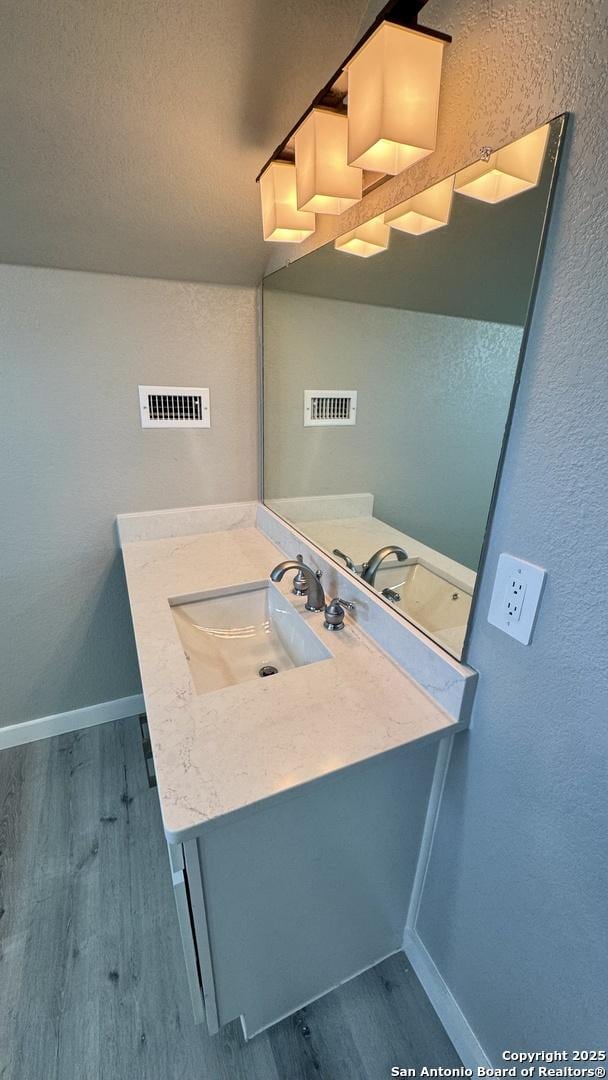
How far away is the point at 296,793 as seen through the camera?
719mm

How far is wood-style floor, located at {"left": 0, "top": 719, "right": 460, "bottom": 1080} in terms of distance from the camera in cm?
99

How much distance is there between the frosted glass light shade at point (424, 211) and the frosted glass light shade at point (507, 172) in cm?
3

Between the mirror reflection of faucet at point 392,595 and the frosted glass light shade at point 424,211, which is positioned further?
the mirror reflection of faucet at point 392,595

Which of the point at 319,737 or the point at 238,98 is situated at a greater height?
the point at 238,98

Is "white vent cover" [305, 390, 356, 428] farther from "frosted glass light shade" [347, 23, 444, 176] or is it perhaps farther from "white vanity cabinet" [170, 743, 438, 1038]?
"white vanity cabinet" [170, 743, 438, 1038]

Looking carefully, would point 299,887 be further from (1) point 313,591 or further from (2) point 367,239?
(2) point 367,239

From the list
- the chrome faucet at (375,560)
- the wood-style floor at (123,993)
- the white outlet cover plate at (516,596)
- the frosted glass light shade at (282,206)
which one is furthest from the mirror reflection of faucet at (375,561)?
the wood-style floor at (123,993)

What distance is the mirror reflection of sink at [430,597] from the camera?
873 mm

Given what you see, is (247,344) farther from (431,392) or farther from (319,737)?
(319,737)

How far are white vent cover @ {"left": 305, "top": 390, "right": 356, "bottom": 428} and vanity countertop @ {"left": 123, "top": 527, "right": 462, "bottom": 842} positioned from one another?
0.64 m

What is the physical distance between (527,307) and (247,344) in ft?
4.04

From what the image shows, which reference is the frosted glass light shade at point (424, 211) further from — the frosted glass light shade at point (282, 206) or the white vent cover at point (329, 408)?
the white vent cover at point (329, 408)

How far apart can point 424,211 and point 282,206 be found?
0.39m

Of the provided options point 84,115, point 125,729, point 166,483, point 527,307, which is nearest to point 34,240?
point 84,115
